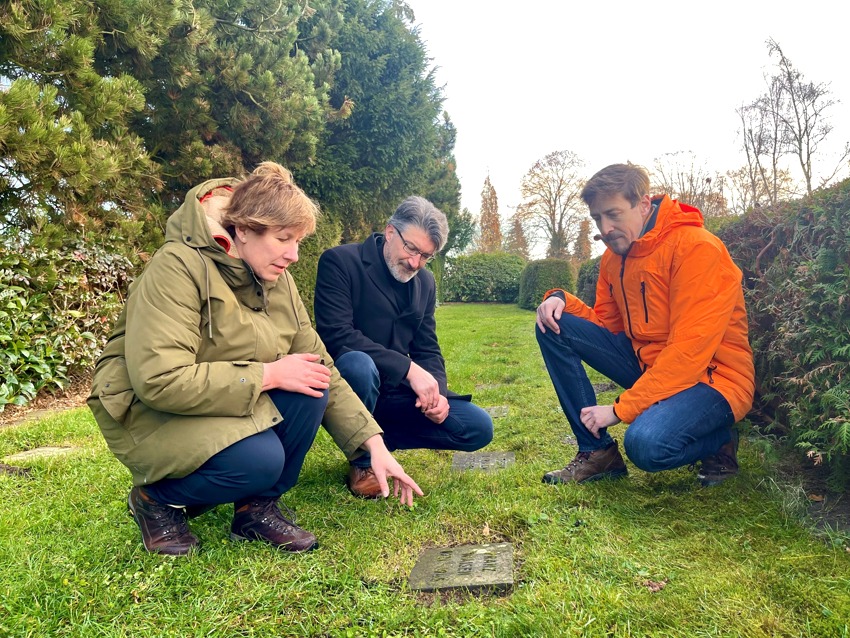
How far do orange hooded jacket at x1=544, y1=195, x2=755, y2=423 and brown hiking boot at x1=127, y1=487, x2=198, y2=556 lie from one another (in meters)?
1.87

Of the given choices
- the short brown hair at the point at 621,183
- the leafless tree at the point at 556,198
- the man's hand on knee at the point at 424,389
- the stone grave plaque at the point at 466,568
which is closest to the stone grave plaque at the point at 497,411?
the man's hand on knee at the point at 424,389

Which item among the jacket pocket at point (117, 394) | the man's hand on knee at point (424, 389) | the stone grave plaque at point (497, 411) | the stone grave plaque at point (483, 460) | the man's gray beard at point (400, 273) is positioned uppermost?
the man's gray beard at point (400, 273)

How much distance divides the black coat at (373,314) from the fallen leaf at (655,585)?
56.6 inches

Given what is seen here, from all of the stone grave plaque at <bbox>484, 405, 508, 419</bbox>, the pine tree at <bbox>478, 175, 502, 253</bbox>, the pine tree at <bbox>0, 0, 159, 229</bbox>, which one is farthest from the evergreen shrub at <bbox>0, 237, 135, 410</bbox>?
the pine tree at <bbox>478, 175, 502, 253</bbox>

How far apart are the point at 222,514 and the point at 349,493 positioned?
609 millimetres

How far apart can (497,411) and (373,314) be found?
200 cm

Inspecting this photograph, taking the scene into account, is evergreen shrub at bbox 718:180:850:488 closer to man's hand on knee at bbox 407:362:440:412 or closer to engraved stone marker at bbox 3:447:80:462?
man's hand on knee at bbox 407:362:440:412

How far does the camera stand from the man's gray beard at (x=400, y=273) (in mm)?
3107

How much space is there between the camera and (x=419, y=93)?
12383mm

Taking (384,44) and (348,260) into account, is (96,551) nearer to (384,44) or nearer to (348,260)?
(348,260)

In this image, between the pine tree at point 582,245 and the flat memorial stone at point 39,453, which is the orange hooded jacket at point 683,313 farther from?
the pine tree at point 582,245

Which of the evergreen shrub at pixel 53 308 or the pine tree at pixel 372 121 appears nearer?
the evergreen shrub at pixel 53 308

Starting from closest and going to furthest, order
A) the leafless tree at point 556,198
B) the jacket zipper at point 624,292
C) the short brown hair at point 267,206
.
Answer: the short brown hair at point 267,206 → the jacket zipper at point 624,292 → the leafless tree at point 556,198

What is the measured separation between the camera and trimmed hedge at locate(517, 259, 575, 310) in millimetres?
19500
